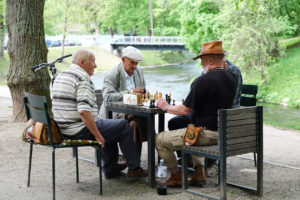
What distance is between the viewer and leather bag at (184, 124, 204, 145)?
4.28 m

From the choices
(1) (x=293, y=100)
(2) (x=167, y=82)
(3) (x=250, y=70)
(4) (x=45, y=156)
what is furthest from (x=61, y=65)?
(4) (x=45, y=156)

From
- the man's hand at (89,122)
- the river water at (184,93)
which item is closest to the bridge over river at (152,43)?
the river water at (184,93)

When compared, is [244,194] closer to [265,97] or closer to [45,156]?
[45,156]

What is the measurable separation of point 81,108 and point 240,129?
4.66 ft

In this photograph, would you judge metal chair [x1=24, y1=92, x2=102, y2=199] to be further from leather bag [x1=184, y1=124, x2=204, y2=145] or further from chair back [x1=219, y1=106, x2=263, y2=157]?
chair back [x1=219, y1=106, x2=263, y2=157]

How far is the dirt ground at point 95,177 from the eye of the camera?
176 inches

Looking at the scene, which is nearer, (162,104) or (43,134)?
(43,134)

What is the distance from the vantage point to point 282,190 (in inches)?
182

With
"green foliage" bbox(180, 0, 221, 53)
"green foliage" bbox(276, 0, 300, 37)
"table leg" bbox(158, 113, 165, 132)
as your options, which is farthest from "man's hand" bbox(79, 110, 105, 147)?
"green foliage" bbox(276, 0, 300, 37)

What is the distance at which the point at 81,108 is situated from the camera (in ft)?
13.9

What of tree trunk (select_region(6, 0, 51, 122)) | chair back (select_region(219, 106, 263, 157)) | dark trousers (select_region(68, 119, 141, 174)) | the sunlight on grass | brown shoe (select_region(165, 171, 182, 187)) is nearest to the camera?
chair back (select_region(219, 106, 263, 157))

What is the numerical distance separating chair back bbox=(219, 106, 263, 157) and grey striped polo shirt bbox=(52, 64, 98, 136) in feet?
3.97

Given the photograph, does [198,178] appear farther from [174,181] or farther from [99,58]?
[99,58]

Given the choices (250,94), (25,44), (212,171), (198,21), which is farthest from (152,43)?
(212,171)
